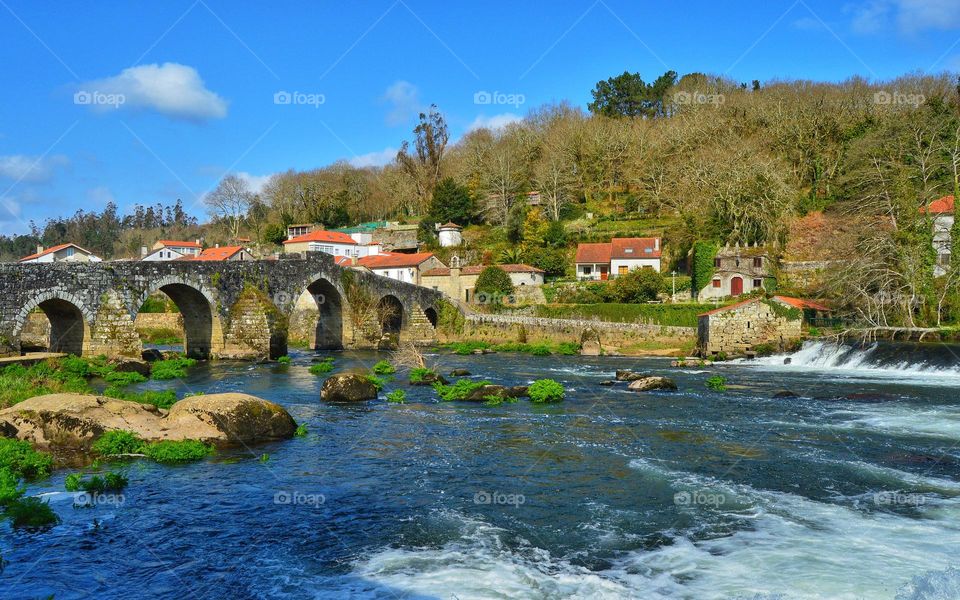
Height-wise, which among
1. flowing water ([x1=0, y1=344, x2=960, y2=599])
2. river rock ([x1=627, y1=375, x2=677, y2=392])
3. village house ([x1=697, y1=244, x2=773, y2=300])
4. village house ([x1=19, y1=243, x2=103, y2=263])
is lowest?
flowing water ([x1=0, y1=344, x2=960, y2=599])

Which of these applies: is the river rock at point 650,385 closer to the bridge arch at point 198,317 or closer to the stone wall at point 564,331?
Result: the stone wall at point 564,331

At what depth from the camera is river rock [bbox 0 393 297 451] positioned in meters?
16.5

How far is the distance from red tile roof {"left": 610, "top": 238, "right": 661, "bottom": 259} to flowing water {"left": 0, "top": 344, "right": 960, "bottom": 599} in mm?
42004

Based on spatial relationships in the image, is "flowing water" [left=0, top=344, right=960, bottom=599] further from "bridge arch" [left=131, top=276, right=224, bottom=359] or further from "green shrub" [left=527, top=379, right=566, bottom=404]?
"bridge arch" [left=131, top=276, right=224, bottom=359]

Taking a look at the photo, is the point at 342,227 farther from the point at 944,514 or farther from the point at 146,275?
the point at 944,514

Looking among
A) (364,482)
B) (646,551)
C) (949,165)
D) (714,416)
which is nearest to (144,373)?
(364,482)

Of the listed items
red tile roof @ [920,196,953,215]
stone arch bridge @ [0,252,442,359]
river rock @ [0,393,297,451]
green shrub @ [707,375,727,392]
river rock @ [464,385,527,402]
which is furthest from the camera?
red tile roof @ [920,196,953,215]

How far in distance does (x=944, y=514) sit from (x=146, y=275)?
120ft

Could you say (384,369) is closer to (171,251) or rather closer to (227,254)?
(227,254)

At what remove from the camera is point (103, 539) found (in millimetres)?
11164

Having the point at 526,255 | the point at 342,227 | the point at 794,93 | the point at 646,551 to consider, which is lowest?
the point at 646,551

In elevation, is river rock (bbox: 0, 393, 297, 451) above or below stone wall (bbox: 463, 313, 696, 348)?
below

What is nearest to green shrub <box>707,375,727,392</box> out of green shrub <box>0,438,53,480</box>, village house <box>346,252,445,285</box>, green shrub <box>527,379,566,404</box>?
green shrub <box>527,379,566,404</box>

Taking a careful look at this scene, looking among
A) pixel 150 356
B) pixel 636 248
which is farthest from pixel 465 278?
pixel 150 356
